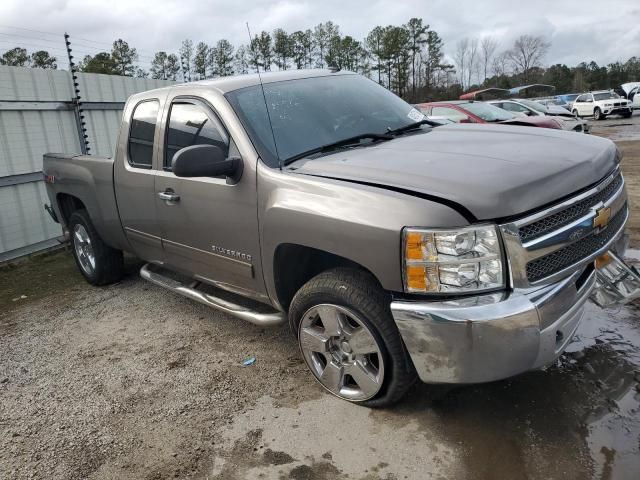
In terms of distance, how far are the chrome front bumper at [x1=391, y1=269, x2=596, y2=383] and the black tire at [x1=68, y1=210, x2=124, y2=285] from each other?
3742 millimetres

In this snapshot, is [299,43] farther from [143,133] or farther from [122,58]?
[143,133]

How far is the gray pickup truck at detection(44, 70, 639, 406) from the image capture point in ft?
7.39

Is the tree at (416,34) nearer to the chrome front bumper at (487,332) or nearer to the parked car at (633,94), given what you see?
the parked car at (633,94)

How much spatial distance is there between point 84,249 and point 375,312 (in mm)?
3999

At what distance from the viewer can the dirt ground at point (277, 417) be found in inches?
95.8

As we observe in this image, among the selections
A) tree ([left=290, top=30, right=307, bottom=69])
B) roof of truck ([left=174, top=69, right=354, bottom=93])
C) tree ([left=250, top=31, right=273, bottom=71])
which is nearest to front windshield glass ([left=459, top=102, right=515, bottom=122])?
tree ([left=250, top=31, right=273, bottom=71])

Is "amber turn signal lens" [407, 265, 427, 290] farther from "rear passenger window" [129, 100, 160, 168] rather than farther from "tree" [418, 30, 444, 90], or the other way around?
"tree" [418, 30, 444, 90]

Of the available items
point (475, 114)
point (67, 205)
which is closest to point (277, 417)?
point (67, 205)

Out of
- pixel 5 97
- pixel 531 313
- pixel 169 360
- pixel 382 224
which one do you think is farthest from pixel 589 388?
pixel 5 97

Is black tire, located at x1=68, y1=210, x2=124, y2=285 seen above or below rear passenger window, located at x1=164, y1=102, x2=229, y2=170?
below

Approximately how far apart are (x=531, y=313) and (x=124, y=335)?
3.23m

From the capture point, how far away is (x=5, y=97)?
6703 millimetres

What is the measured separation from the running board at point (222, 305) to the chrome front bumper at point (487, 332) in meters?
1.07

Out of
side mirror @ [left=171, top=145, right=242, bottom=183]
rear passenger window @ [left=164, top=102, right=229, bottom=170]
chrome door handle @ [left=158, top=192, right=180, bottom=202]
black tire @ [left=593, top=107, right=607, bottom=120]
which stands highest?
rear passenger window @ [left=164, top=102, right=229, bottom=170]
